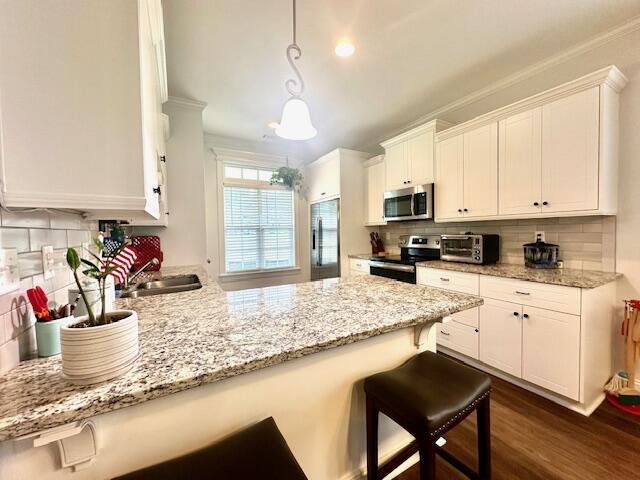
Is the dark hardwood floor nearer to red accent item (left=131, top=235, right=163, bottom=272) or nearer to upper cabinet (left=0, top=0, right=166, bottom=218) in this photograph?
upper cabinet (left=0, top=0, right=166, bottom=218)

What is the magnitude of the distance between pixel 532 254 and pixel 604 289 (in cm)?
52

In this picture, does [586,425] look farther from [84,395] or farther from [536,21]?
[536,21]

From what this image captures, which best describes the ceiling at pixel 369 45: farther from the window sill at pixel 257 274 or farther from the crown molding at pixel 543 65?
the window sill at pixel 257 274

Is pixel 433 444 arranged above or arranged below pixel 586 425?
above

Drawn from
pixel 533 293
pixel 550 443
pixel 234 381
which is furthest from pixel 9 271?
pixel 533 293

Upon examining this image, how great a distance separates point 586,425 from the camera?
5.58 feet

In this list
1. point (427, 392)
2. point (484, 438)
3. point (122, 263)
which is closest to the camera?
point (427, 392)

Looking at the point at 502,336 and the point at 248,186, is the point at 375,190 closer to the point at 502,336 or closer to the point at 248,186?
the point at 248,186

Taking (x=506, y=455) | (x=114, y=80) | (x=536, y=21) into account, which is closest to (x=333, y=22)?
(x=536, y=21)

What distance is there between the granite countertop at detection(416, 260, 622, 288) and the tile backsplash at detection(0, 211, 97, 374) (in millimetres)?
2736

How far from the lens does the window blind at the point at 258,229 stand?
437cm

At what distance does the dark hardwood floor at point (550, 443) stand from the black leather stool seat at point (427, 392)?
72 centimetres

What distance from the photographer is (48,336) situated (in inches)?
30.6

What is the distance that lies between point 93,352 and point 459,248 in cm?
294
